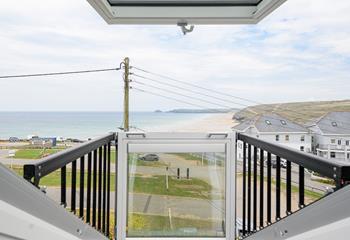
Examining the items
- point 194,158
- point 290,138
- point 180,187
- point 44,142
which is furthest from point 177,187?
point 44,142

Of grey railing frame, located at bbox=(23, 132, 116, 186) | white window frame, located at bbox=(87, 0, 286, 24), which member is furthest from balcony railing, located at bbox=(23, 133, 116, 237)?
white window frame, located at bbox=(87, 0, 286, 24)

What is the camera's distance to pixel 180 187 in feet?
9.43

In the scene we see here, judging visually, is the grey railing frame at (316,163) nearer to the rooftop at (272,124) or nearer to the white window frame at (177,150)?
the rooftop at (272,124)

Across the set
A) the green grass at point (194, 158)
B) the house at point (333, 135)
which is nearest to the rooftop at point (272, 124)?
the house at point (333, 135)

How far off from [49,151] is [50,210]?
579 mm

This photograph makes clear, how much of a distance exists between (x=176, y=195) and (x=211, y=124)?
2.34 ft

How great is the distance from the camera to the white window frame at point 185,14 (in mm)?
2291

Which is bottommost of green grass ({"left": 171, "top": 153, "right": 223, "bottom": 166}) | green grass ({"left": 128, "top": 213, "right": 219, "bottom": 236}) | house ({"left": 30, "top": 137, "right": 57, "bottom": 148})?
green grass ({"left": 128, "top": 213, "right": 219, "bottom": 236})

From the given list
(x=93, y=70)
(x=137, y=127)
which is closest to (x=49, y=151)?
(x=137, y=127)

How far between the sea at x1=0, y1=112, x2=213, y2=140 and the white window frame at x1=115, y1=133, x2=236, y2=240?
0.33ft

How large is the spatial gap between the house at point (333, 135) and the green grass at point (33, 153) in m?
1.11

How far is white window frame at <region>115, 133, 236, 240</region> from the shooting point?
269cm

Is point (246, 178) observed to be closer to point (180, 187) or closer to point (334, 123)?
point (180, 187)

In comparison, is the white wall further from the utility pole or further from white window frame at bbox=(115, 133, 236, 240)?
the utility pole
